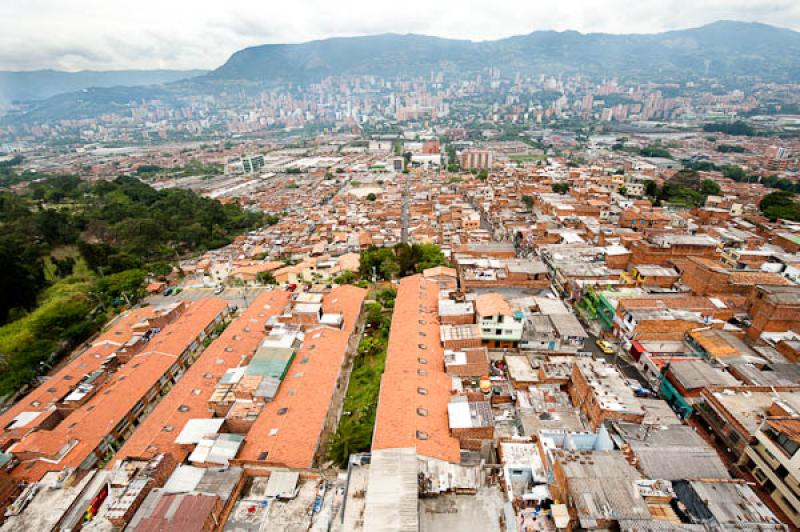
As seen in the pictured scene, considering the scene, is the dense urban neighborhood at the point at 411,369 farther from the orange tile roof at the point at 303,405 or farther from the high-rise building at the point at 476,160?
the high-rise building at the point at 476,160

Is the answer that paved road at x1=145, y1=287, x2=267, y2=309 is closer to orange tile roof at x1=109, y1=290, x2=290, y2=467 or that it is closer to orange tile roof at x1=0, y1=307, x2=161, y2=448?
orange tile roof at x1=109, y1=290, x2=290, y2=467

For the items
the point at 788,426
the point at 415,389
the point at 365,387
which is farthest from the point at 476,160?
the point at 788,426

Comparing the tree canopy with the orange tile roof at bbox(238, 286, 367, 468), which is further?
the tree canopy

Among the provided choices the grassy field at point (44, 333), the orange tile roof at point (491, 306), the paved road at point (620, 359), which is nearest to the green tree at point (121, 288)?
the grassy field at point (44, 333)

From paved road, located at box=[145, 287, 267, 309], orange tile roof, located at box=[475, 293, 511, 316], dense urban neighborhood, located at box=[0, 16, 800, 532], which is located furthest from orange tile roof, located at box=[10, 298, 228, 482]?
orange tile roof, located at box=[475, 293, 511, 316]

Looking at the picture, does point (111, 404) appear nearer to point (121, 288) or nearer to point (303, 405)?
point (303, 405)

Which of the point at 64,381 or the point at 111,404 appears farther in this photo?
the point at 64,381
